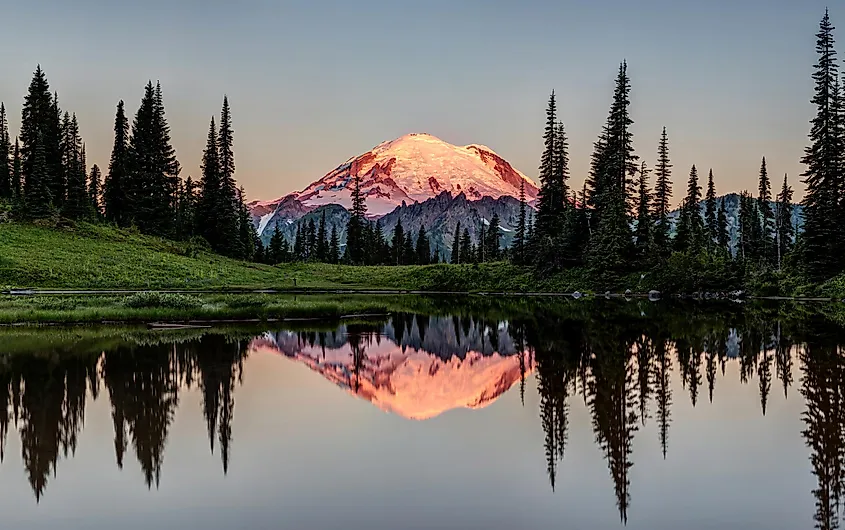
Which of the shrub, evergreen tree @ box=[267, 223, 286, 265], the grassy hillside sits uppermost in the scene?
evergreen tree @ box=[267, 223, 286, 265]

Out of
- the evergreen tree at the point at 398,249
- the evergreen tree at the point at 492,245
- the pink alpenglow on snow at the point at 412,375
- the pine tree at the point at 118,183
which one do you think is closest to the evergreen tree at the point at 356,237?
the evergreen tree at the point at 398,249

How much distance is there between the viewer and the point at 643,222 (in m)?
76.4

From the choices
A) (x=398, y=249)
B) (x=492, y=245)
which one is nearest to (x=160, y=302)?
(x=492, y=245)

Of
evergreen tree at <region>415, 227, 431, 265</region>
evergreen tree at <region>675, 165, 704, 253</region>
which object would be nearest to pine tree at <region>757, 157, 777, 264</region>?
evergreen tree at <region>675, 165, 704, 253</region>

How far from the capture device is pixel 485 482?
35.7 ft

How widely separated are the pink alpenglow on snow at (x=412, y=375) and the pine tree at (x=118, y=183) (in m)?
68.2

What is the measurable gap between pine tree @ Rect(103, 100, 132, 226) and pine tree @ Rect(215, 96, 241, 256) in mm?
11367

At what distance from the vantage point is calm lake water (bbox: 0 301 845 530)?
963 cm

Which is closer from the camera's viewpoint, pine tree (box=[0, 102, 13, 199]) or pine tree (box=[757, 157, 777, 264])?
pine tree (box=[0, 102, 13, 199])

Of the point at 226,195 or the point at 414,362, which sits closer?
the point at 414,362

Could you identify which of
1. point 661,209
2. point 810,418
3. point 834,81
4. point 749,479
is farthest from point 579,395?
point 661,209

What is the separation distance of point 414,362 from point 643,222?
185ft

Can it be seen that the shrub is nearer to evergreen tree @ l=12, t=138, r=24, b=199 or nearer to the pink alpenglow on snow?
the pink alpenglow on snow

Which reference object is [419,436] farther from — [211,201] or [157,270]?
[211,201]
